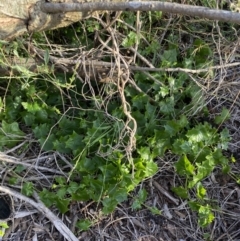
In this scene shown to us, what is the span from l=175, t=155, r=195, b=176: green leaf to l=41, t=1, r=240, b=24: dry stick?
672mm

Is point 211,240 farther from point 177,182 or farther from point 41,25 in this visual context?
point 41,25

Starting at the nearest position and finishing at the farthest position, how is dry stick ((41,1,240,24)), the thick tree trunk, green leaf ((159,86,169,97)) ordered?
dry stick ((41,1,240,24)), the thick tree trunk, green leaf ((159,86,169,97))

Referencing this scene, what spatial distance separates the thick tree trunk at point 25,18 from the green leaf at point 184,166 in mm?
771

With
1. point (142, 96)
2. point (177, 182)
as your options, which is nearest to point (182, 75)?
point (142, 96)

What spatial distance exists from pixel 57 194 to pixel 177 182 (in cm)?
56

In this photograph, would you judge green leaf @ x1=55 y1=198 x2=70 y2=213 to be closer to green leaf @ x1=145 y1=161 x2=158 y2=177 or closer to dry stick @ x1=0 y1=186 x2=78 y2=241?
dry stick @ x1=0 y1=186 x2=78 y2=241

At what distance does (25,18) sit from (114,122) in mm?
606

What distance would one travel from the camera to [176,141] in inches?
82.0

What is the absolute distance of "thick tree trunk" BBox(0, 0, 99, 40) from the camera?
1941 millimetres

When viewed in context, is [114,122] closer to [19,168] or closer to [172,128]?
[172,128]

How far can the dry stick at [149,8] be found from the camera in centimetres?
163

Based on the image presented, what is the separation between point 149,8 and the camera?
1.73 m

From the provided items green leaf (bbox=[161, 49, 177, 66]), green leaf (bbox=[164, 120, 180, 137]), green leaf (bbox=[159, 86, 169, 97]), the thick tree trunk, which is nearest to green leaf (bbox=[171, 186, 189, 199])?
green leaf (bbox=[164, 120, 180, 137])

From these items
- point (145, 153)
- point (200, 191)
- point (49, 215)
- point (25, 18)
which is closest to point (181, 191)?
point (200, 191)
